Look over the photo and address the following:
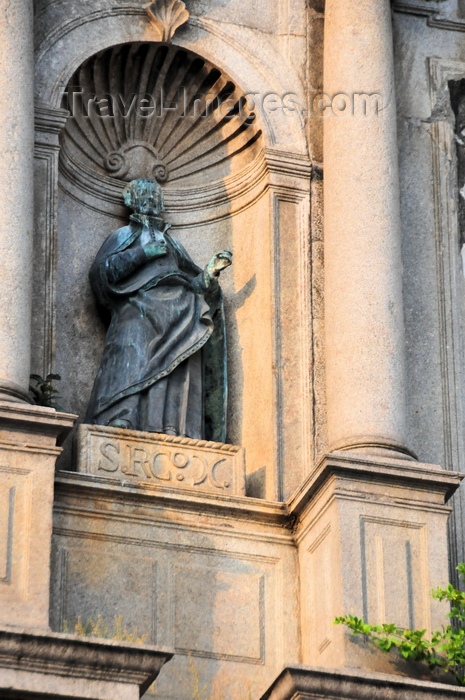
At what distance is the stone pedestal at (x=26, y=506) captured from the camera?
11.8 metres

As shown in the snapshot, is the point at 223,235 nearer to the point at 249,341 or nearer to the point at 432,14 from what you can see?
the point at 249,341

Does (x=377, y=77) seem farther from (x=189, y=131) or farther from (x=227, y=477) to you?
(x=227, y=477)

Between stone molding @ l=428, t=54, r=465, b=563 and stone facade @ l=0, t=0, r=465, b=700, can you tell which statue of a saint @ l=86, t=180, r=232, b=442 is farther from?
stone molding @ l=428, t=54, r=465, b=563

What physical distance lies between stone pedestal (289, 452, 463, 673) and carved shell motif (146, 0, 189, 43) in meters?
3.49

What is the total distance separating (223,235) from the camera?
1484 cm

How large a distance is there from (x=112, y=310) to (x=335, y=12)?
2563 millimetres

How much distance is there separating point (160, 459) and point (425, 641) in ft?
6.95

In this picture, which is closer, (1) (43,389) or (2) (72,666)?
(2) (72,666)

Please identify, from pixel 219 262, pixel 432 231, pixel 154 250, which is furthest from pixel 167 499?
pixel 432 231

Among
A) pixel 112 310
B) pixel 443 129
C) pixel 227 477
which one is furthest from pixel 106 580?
pixel 443 129

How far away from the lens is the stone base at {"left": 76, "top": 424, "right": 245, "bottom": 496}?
13.1 meters

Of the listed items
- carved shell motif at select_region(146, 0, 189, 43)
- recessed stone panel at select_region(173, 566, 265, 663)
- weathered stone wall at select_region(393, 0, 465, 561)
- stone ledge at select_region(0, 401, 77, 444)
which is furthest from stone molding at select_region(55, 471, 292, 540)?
carved shell motif at select_region(146, 0, 189, 43)

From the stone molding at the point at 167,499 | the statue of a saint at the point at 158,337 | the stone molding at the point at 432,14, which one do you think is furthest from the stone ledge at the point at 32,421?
the stone molding at the point at 432,14

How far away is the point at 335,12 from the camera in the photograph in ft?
48.1
